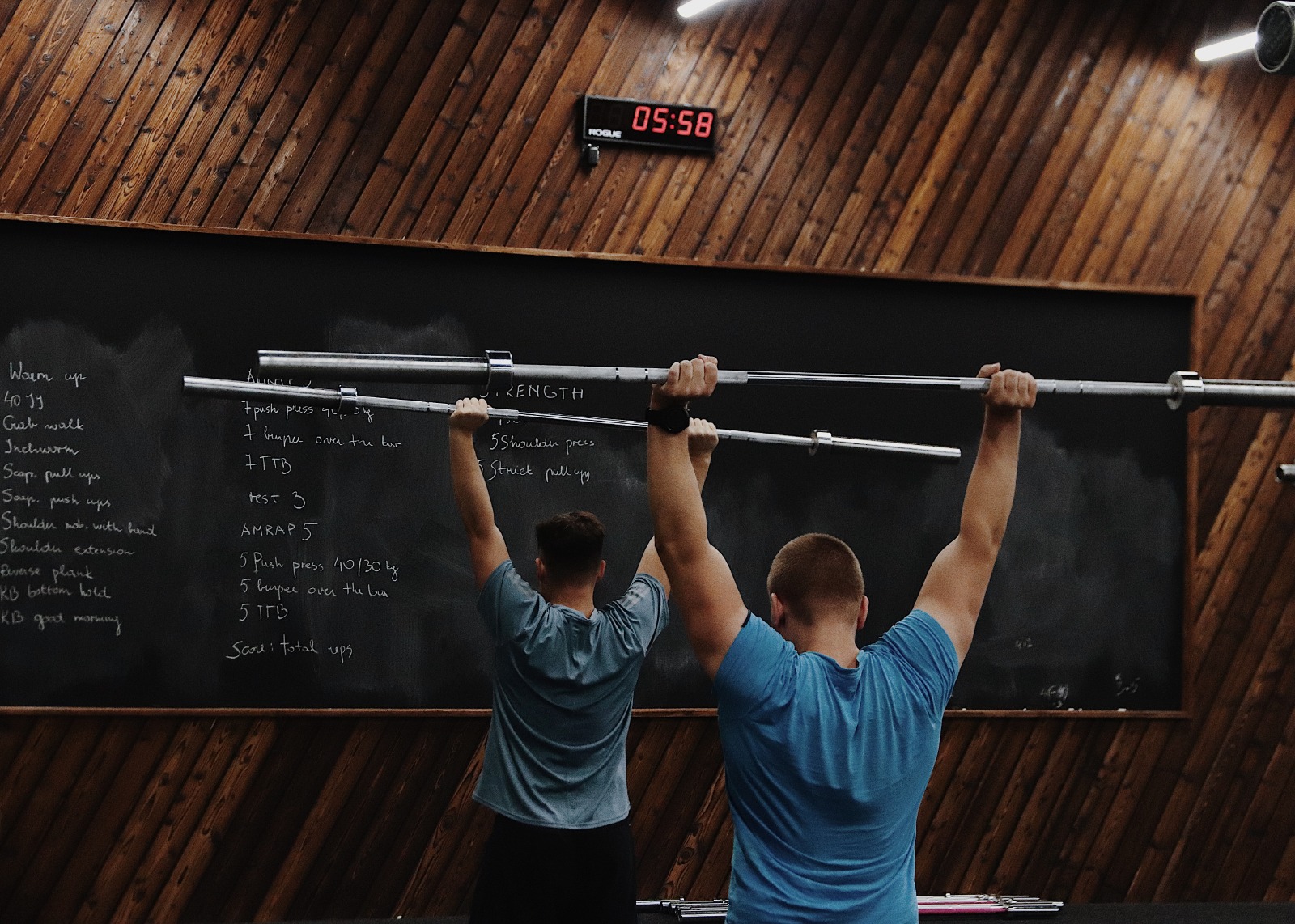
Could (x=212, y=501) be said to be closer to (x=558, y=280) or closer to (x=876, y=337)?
(x=558, y=280)

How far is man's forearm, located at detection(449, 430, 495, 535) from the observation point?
2604 mm

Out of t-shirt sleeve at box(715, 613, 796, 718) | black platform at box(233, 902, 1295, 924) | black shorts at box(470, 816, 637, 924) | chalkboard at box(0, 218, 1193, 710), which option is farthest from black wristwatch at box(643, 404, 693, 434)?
black platform at box(233, 902, 1295, 924)

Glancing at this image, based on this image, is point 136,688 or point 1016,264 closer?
point 136,688

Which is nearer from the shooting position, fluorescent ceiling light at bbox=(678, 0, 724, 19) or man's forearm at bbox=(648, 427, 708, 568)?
man's forearm at bbox=(648, 427, 708, 568)

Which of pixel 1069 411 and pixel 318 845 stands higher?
pixel 1069 411

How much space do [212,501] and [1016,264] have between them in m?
2.86

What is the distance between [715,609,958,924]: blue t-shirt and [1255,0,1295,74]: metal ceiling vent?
4.96 feet

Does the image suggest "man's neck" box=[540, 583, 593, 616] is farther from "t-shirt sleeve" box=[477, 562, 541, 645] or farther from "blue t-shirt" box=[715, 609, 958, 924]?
"blue t-shirt" box=[715, 609, 958, 924]

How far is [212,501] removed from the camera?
3.73 m

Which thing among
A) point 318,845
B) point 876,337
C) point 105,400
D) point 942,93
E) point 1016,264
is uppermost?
point 942,93

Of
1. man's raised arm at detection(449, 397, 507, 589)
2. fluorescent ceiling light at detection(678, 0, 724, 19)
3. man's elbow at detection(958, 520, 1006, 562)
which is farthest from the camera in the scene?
fluorescent ceiling light at detection(678, 0, 724, 19)

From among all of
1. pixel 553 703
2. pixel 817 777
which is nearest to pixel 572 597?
pixel 553 703

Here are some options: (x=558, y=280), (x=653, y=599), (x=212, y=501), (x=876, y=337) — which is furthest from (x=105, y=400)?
(x=876, y=337)

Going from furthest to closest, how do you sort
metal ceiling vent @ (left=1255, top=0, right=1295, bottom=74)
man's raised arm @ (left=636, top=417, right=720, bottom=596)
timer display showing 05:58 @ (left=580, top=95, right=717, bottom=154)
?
1. timer display showing 05:58 @ (left=580, top=95, right=717, bottom=154)
2. man's raised arm @ (left=636, top=417, right=720, bottom=596)
3. metal ceiling vent @ (left=1255, top=0, right=1295, bottom=74)
